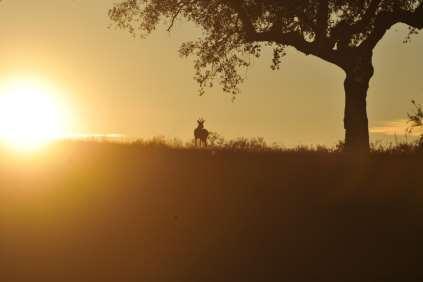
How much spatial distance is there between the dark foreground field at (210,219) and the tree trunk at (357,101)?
20.5ft

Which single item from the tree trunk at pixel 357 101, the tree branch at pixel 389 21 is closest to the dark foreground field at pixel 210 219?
the tree trunk at pixel 357 101

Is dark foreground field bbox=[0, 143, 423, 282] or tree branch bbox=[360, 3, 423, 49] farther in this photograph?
tree branch bbox=[360, 3, 423, 49]

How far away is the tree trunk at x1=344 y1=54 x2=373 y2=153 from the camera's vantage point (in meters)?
29.4

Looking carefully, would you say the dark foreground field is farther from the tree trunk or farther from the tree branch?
the tree branch

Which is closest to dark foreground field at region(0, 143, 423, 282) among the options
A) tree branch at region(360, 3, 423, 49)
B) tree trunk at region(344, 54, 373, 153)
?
tree trunk at region(344, 54, 373, 153)

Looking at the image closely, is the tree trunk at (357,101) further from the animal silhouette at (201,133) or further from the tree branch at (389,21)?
the animal silhouette at (201,133)

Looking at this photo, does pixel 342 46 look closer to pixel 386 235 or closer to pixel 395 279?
pixel 386 235

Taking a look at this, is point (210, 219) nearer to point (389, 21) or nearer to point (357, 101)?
point (357, 101)

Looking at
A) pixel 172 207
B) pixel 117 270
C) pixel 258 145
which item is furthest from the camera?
pixel 258 145

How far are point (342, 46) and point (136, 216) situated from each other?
17.3 m

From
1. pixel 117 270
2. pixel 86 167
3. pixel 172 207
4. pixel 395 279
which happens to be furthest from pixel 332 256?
pixel 86 167

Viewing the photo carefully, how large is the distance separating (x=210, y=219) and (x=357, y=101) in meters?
16.7

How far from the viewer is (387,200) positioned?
1722cm

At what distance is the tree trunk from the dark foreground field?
6.25 meters
